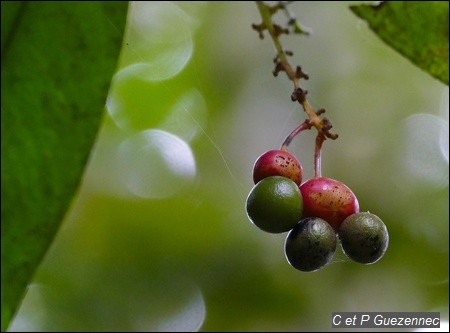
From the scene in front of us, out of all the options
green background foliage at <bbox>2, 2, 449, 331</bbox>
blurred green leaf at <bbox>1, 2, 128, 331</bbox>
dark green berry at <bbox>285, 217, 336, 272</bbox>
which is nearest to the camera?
dark green berry at <bbox>285, 217, 336, 272</bbox>

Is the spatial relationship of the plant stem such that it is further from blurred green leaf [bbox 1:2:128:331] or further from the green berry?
blurred green leaf [bbox 1:2:128:331]

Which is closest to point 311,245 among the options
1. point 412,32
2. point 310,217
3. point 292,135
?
point 310,217

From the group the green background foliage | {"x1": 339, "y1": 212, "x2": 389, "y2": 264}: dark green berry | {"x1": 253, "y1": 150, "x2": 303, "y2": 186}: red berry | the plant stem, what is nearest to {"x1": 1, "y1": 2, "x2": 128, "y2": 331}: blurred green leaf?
the plant stem

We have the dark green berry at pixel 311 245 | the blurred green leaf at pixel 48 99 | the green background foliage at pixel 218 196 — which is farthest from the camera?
the green background foliage at pixel 218 196

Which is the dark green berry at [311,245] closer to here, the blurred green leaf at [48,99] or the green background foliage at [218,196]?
the blurred green leaf at [48,99]

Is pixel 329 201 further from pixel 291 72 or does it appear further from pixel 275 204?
pixel 291 72

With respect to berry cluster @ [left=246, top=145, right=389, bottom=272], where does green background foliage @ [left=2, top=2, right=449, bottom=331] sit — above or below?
below

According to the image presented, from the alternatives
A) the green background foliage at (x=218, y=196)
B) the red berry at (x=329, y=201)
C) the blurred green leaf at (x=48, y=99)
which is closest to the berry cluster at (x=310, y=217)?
the red berry at (x=329, y=201)

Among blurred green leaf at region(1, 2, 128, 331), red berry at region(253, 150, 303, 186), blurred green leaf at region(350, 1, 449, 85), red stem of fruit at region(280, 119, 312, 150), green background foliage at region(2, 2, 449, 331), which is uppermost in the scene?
red stem of fruit at region(280, 119, 312, 150)
